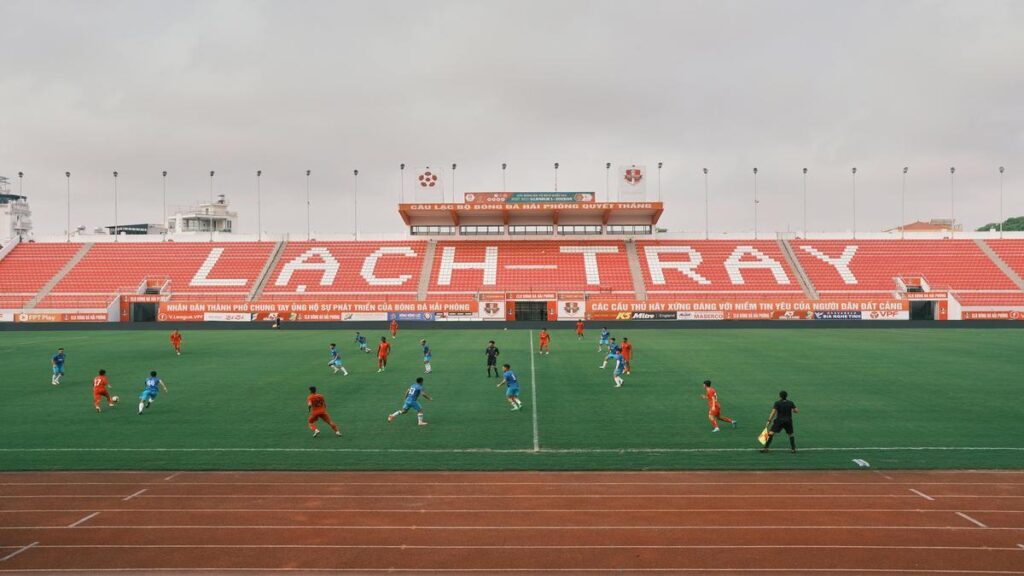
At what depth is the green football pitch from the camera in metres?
12.7

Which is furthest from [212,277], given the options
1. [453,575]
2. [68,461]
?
[453,575]

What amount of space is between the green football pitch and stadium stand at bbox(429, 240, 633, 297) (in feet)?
85.6

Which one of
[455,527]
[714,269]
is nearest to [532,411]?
[455,527]

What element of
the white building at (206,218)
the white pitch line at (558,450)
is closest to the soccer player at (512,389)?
the white pitch line at (558,450)

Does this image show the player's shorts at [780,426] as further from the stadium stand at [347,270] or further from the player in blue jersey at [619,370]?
the stadium stand at [347,270]

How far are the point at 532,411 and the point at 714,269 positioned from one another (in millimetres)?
46937

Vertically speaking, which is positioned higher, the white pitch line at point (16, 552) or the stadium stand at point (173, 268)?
the stadium stand at point (173, 268)

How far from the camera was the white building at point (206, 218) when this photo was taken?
104 meters

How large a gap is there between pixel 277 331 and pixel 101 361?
57.9 ft

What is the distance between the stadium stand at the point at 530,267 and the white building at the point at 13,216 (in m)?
69.8

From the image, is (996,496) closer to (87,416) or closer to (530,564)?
(530,564)

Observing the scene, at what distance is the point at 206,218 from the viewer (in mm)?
107250

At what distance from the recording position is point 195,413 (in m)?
16.7

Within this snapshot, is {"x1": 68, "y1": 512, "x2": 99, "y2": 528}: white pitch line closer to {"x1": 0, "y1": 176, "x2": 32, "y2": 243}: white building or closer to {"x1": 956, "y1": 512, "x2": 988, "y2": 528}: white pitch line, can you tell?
{"x1": 956, "y1": 512, "x2": 988, "y2": 528}: white pitch line
